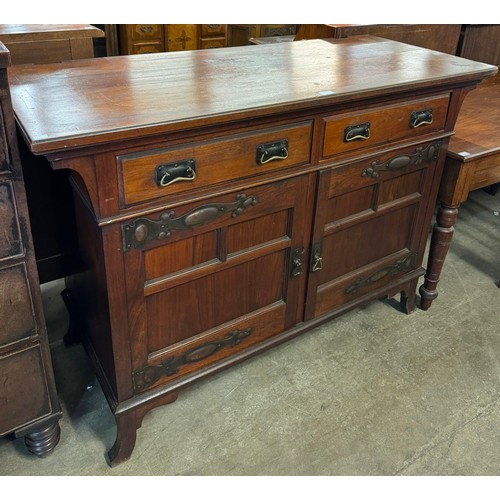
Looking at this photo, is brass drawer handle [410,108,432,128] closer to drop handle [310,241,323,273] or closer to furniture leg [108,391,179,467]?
drop handle [310,241,323,273]

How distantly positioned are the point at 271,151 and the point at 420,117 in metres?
0.49

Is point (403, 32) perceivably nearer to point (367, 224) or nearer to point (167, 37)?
point (367, 224)

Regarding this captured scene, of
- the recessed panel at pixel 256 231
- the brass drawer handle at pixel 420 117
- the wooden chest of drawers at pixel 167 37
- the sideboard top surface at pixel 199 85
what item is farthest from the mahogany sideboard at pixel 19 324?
the wooden chest of drawers at pixel 167 37

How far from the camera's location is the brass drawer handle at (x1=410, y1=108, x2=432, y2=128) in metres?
1.45

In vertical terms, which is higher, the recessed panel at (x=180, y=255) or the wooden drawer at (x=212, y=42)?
the recessed panel at (x=180, y=255)

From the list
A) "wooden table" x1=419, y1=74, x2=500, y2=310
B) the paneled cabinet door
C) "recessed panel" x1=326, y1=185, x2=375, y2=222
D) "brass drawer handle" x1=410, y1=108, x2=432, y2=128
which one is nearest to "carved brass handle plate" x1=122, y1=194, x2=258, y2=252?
the paneled cabinet door

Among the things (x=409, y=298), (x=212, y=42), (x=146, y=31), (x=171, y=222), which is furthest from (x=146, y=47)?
(x=171, y=222)

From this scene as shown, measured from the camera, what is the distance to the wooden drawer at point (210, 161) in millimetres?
1056

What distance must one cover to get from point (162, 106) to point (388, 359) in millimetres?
1096

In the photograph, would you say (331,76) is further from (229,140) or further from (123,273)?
(123,273)

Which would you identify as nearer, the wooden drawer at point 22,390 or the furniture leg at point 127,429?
the wooden drawer at point 22,390

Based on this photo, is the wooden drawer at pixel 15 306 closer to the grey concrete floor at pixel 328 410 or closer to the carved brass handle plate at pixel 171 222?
the carved brass handle plate at pixel 171 222

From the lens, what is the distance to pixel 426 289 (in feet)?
6.31

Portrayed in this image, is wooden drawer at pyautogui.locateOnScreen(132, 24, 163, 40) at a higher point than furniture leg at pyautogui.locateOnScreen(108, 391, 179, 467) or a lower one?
higher
